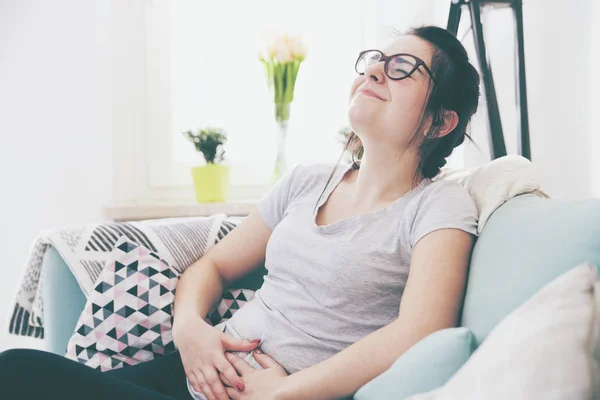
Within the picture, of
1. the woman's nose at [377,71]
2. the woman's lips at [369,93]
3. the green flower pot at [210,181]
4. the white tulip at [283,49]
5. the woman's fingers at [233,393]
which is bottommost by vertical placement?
the woman's fingers at [233,393]

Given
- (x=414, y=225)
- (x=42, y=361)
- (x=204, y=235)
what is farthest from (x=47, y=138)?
(x=414, y=225)

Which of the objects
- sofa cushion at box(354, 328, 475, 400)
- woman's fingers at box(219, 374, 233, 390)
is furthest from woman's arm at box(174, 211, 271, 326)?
sofa cushion at box(354, 328, 475, 400)

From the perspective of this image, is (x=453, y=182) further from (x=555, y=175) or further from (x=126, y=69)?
(x=126, y=69)

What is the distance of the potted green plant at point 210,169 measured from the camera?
2.12 meters

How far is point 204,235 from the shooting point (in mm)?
1479

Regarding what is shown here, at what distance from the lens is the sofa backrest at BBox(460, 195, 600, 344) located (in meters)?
0.76

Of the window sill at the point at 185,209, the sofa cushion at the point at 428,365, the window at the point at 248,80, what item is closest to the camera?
the sofa cushion at the point at 428,365

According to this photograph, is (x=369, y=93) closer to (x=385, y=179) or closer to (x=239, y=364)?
(x=385, y=179)

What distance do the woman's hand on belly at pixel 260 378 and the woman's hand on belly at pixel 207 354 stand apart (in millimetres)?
12

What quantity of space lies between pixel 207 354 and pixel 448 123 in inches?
27.6

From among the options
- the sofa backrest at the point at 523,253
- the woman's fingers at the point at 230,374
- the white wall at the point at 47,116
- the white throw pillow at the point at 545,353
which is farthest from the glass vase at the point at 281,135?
the white throw pillow at the point at 545,353

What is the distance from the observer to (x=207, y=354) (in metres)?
1.11

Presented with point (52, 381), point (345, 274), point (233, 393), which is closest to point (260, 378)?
point (233, 393)

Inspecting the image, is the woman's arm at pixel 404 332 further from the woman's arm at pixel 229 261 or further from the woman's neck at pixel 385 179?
the woman's arm at pixel 229 261
